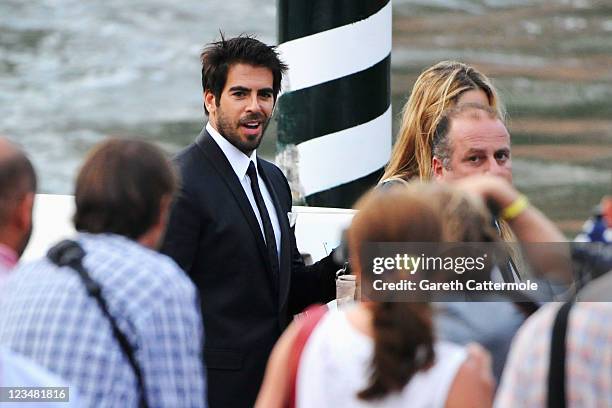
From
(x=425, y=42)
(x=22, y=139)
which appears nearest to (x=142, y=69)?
(x=22, y=139)

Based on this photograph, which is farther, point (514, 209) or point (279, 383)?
point (514, 209)

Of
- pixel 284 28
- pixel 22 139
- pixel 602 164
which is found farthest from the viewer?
pixel 22 139

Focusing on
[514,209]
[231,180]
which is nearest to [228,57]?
[231,180]

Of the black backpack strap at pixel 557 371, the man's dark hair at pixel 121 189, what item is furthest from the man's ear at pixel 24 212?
the black backpack strap at pixel 557 371

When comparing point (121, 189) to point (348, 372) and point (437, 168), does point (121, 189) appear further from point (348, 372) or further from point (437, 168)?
point (437, 168)

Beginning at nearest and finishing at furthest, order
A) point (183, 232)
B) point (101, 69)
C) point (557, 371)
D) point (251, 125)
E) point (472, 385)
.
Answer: point (557, 371) < point (472, 385) < point (183, 232) < point (251, 125) < point (101, 69)

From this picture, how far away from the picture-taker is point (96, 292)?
2209 mm

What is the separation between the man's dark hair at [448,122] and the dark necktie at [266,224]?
44 cm

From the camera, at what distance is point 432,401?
209 centimetres

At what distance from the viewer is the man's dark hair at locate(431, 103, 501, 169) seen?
305cm

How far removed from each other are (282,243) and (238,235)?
0.18 meters

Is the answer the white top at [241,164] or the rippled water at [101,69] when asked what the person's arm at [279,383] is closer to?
the white top at [241,164]

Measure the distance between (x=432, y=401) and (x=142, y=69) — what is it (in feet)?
34.1

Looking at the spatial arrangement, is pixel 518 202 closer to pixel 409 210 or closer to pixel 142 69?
pixel 409 210
